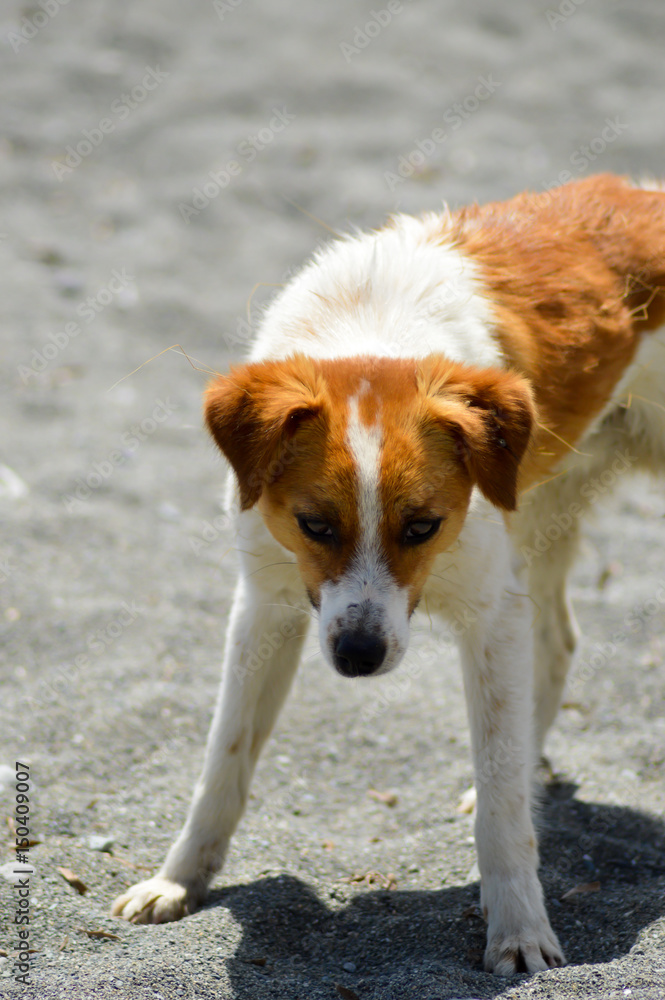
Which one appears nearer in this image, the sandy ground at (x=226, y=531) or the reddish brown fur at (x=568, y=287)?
the sandy ground at (x=226, y=531)

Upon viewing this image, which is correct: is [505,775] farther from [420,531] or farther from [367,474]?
[367,474]

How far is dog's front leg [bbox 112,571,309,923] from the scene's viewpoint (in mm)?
3578

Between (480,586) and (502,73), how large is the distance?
30.0 ft

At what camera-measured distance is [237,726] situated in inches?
147

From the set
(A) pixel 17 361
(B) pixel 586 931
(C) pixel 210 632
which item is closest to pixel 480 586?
(B) pixel 586 931

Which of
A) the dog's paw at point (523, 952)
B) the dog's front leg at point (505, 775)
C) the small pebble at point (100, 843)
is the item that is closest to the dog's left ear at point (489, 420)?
the dog's front leg at point (505, 775)

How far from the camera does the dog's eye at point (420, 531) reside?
9.82ft

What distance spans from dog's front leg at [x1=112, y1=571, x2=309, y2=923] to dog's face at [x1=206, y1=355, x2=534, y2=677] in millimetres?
547

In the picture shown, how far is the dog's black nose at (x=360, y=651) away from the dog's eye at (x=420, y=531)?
1.03ft

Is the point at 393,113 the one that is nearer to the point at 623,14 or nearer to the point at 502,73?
the point at 502,73

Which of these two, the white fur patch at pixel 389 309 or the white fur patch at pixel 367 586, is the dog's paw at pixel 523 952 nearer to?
the white fur patch at pixel 367 586

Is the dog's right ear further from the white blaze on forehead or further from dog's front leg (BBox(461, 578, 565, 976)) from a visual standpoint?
dog's front leg (BBox(461, 578, 565, 976))

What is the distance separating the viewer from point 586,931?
3432 mm

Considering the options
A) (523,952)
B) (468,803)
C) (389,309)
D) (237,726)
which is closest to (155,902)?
(237,726)
